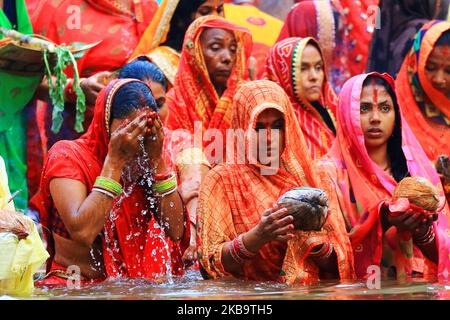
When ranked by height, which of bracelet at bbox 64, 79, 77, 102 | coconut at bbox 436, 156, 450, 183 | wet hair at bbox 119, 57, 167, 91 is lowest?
coconut at bbox 436, 156, 450, 183

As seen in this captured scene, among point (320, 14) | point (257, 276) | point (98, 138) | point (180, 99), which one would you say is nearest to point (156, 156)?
point (98, 138)

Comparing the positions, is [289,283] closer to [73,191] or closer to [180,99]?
[73,191]

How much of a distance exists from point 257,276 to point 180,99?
92.4 inches

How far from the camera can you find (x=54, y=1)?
30.0 ft

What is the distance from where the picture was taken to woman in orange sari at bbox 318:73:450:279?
6.90 m

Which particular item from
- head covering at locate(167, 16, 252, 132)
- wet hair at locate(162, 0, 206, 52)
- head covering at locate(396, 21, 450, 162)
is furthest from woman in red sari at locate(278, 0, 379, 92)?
head covering at locate(167, 16, 252, 132)

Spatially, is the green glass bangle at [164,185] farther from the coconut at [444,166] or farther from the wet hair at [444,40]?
the wet hair at [444,40]

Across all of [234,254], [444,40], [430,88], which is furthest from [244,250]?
[444,40]

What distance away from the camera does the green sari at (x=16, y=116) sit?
8.47 m

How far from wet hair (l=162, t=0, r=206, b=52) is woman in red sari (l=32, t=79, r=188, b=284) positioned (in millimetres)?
2835

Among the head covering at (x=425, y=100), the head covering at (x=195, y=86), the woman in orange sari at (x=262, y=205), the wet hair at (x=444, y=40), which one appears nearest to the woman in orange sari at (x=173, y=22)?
the head covering at (x=195, y=86)

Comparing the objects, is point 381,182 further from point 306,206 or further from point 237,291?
point 237,291

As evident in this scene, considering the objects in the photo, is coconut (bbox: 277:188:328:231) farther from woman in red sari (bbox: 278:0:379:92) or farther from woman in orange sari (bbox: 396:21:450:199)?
woman in red sari (bbox: 278:0:379:92)

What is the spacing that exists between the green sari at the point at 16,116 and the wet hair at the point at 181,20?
46.5 inches
